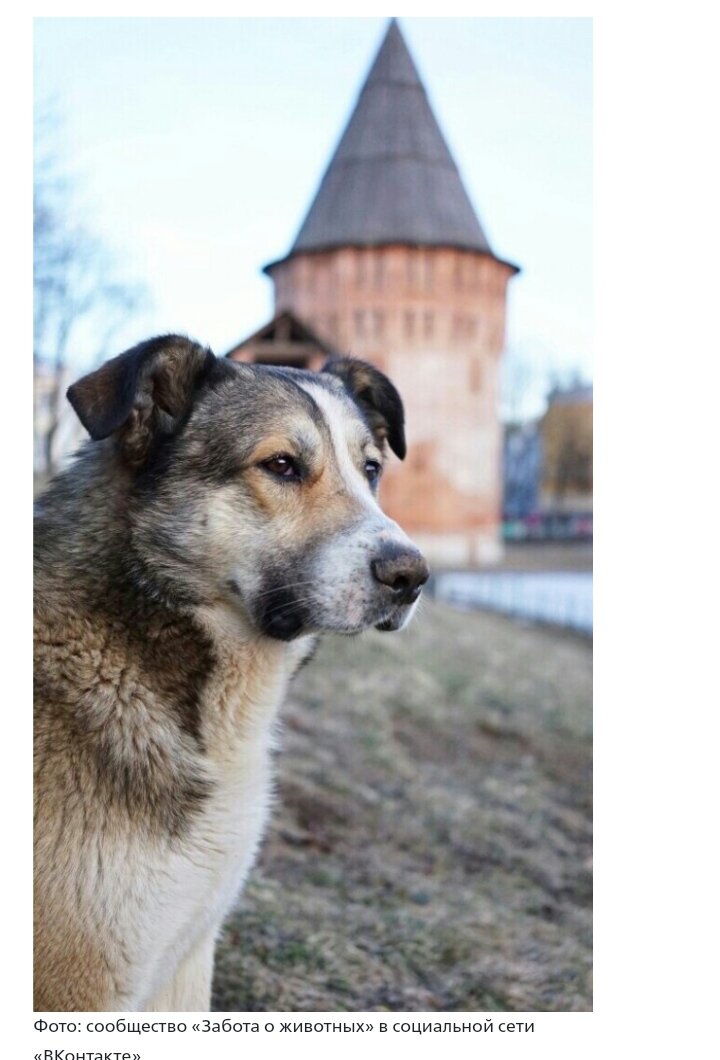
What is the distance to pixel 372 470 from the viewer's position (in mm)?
3668

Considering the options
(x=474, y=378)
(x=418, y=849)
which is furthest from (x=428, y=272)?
(x=418, y=849)

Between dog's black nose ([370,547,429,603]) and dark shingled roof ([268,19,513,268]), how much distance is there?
7.99 m

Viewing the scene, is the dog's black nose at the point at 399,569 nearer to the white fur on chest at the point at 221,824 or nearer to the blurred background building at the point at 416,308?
the white fur on chest at the point at 221,824

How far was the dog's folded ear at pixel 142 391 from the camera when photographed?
3014 millimetres

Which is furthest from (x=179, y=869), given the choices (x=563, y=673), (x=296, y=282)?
(x=296, y=282)

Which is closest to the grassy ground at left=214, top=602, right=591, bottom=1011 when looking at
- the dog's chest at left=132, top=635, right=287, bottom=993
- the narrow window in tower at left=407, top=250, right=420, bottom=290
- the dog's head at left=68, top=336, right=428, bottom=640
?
the dog's chest at left=132, top=635, right=287, bottom=993

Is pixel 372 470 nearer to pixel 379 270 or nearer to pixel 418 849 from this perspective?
pixel 418 849

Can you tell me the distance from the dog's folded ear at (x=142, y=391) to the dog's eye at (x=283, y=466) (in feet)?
1.07

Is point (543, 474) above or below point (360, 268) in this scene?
below

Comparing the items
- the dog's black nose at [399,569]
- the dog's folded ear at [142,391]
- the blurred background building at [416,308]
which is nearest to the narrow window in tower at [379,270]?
the blurred background building at [416,308]

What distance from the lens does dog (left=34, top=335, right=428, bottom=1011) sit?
3.00 m

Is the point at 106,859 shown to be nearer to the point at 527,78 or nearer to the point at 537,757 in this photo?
the point at 527,78

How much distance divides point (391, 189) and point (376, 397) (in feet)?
47.7
